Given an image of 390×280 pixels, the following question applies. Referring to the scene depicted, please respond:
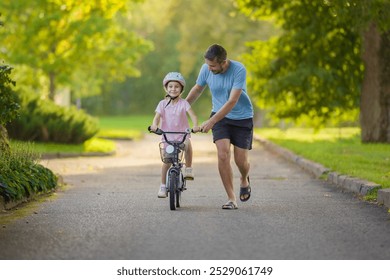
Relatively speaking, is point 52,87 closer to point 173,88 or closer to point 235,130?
point 173,88

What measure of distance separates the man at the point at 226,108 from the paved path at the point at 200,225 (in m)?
0.64

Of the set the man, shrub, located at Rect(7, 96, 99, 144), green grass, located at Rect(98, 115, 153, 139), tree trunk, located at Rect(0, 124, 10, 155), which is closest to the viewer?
the man

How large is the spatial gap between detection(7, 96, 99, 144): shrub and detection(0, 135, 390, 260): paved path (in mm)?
10655

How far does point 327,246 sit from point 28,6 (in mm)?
27288

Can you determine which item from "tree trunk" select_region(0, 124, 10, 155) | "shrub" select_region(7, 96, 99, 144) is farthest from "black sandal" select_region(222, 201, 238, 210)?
"shrub" select_region(7, 96, 99, 144)

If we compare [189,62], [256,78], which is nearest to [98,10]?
[256,78]

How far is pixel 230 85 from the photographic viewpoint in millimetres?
11117

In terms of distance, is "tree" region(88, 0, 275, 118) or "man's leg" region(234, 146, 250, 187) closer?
"man's leg" region(234, 146, 250, 187)

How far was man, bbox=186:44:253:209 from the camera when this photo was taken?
432 inches

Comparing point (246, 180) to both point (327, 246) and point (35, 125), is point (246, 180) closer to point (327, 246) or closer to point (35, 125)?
point (327, 246)

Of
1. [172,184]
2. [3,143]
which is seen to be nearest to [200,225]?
[172,184]

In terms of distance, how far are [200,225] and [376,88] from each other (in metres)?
18.2

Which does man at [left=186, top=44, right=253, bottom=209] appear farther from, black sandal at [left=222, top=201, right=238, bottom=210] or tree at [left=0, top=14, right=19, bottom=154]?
tree at [left=0, top=14, right=19, bottom=154]

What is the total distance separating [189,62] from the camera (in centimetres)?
5159
